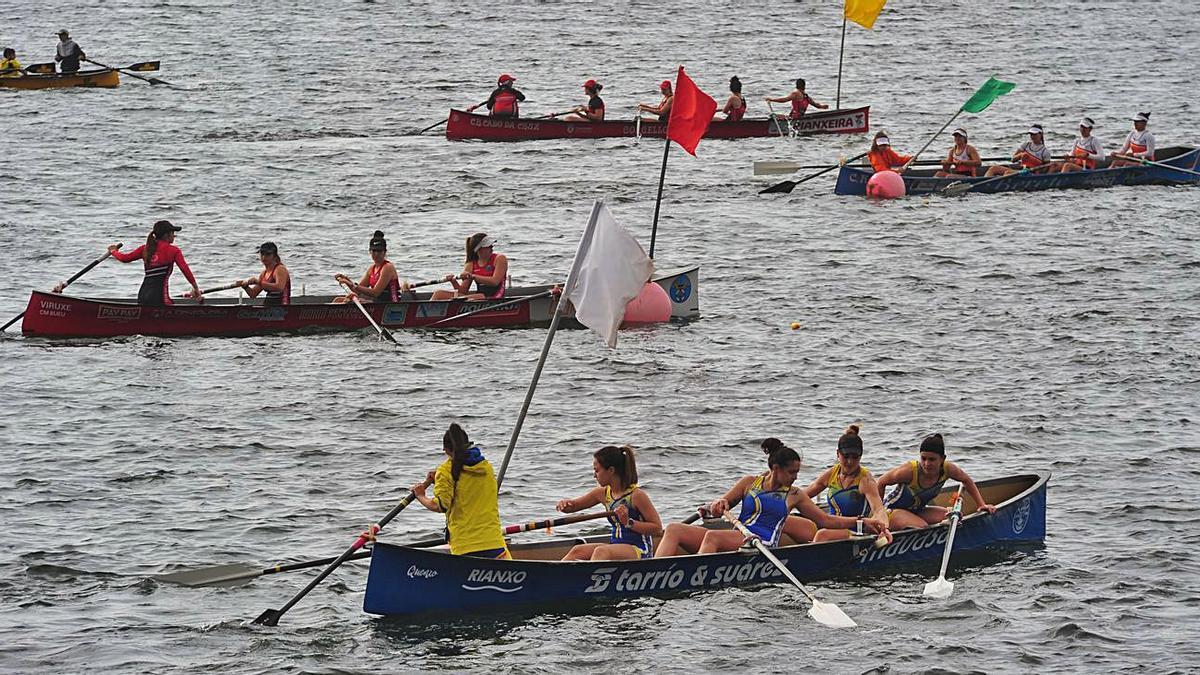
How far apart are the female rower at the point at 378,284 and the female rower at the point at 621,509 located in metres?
11.1

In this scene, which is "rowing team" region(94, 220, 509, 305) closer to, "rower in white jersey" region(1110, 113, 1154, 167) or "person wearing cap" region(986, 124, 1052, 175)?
"person wearing cap" region(986, 124, 1052, 175)

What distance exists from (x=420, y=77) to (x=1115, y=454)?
40.5m

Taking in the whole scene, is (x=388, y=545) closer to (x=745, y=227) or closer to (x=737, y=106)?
(x=745, y=227)

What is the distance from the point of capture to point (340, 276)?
28078 millimetres

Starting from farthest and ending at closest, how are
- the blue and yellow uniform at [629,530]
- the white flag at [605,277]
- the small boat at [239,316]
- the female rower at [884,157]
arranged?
the female rower at [884,157]
the small boat at [239,316]
the white flag at [605,277]
the blue and yellow uniform at [629,530]

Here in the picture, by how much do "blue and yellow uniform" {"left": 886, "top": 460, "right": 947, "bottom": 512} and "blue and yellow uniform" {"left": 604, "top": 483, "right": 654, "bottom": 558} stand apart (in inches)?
122

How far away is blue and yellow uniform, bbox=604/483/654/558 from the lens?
17.7 metres

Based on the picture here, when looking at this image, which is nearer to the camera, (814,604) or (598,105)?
(814,604)

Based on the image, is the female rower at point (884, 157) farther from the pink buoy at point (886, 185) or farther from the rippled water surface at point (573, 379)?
the rippled water surface at point (573, 379)

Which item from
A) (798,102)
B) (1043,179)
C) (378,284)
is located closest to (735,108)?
(798,102)

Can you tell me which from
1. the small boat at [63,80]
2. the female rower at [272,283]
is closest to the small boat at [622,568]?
the female rower at [272,283]

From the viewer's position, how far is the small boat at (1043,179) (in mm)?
40781

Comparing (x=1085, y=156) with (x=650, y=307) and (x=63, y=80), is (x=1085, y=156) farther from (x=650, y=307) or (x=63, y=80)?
(x=63, y=80)

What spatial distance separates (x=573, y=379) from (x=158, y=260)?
7.21m
